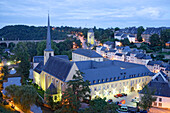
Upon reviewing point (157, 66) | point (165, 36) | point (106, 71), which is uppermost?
point (165, 36)

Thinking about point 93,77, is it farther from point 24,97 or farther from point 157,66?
point 157,66

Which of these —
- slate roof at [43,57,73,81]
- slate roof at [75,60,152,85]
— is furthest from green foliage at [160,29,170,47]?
slate roof at [43,57,73,81]

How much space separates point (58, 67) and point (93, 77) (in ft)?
32.2

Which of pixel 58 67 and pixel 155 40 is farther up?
pixel 155 40

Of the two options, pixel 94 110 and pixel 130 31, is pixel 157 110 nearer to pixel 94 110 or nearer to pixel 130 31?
pixel 94 110

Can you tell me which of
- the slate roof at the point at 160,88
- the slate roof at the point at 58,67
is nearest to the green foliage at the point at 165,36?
the slate roof at the point at 160,88

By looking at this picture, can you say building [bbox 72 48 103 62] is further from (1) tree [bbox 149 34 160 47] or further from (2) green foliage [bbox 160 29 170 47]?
(2) green foliage [bbox 160 29 170 47]

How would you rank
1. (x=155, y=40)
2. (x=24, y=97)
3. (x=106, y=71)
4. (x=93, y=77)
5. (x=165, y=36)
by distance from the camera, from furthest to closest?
(x=155, y=40), (x=165, y=36), (x=106, y=71), (x=93, y=77), (x=24, y=97)

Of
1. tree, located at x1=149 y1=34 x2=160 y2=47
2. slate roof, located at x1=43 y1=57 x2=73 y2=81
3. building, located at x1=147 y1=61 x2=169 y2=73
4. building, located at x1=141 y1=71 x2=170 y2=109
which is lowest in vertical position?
building, located at x1=141 y1=71 x2=170 y2=109

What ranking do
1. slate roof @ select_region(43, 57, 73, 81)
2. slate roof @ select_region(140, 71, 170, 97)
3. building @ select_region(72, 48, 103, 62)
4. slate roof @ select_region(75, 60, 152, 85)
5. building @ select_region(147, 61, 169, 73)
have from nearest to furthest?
slate roof @ select_region(140, 71, 170, 97) → slate roof @ select_region(43, 57, 73, 81) → slate roof @ select_region(75, 60, 152, 85) → building @ select_region(147, 61, 169, 73) → building @ select_region(72, 48, 103, 62)

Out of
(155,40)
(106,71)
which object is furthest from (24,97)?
(155,40)

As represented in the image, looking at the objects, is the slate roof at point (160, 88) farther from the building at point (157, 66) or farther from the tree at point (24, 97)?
the tree at point (24, 97)

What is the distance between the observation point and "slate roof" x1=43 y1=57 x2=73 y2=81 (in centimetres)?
4159

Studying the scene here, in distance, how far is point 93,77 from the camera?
45.2m
